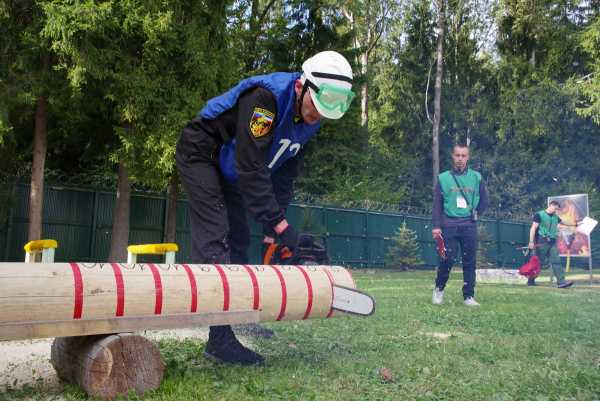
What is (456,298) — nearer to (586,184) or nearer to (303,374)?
(303,374)

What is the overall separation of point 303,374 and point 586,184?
3272cm

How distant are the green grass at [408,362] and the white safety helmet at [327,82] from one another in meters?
1.64

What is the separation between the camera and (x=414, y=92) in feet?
113

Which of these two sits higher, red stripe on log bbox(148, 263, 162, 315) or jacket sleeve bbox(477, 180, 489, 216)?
jacket sleeve bbox(477, 180, 489, 216)

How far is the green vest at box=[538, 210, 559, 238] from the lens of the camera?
12914 millimetres

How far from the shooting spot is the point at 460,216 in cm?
761

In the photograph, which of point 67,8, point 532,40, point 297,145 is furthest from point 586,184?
point 297,145

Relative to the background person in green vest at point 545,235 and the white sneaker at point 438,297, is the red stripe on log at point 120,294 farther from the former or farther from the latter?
the background person in green vest at point 545,235

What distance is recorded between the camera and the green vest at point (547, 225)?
12.9 m

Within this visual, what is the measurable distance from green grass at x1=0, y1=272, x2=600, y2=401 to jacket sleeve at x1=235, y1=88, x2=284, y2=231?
3.41 ft

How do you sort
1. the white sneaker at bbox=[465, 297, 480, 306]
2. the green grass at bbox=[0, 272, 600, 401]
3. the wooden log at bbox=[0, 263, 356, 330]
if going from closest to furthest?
the wooden log at bbox=[0, 263, 356, 330]
the green grass at bbox=[0, 272, 600, 401]
the white sneaker at bbox=[465, 297, 480, 306]

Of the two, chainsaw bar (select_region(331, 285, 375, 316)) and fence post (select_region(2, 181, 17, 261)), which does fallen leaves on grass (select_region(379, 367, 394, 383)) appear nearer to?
chainsaw bar (select_region(331, 285, 375, 316))

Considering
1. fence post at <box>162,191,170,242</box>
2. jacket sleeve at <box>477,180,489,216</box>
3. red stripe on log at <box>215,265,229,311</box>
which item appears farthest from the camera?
fence post at <box>162,191,170,242</box>

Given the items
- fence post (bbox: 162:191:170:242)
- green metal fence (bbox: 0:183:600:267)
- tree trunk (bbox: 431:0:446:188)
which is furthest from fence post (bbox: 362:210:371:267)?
tree trunk (bbox: 431:0:446:188)
